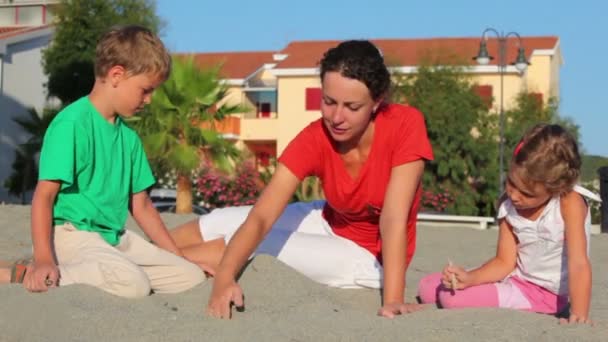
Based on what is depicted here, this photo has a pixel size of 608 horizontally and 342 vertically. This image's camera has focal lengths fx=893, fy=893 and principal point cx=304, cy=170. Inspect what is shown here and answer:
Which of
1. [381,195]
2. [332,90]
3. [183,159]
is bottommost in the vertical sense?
[183,159]

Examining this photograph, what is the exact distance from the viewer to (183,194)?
17.3 meters

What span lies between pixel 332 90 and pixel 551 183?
0.99m

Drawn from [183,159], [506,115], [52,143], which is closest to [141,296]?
[52,143]

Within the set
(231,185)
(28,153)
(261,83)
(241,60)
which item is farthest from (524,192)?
(241,60)

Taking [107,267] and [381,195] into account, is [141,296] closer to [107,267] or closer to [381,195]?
[107,267]

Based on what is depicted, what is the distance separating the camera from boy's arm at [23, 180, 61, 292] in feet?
12.5

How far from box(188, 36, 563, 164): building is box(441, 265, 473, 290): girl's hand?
33736mm

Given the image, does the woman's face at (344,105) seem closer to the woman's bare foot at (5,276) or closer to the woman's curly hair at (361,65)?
the woman's curly hair at (361,65)

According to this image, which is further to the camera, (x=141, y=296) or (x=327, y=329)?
(x=141, y=296)

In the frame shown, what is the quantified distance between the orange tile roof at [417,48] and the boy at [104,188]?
33.8m

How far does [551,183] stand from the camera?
364 cm

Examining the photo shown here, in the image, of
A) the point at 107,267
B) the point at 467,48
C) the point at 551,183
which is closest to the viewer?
the point at 551,183

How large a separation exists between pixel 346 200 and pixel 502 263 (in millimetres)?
797

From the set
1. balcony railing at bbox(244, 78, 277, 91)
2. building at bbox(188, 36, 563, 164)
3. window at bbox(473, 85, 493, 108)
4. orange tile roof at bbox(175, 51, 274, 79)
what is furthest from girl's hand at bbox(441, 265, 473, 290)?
orange tile roof at bbox(175, 51, 274, 79)
